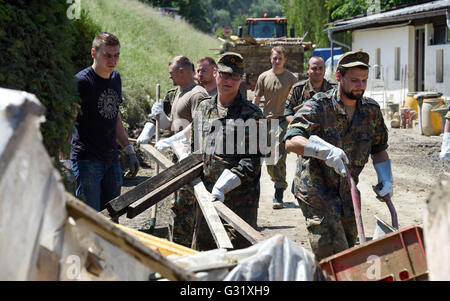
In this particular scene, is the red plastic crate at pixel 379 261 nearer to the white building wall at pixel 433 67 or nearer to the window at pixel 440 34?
the white building wall at pixel 433 67

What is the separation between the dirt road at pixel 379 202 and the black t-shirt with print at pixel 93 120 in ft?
6.09

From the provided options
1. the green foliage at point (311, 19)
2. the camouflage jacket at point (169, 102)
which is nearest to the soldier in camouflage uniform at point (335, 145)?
the camouflage jacket at point (169, 102)

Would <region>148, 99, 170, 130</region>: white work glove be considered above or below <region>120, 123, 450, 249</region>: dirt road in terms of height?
above

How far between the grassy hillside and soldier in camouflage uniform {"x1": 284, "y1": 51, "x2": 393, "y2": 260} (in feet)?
27.7

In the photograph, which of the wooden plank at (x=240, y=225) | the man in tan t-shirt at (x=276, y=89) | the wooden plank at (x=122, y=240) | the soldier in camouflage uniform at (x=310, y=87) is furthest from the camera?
the man in tan t-shirt at (x=276, y=89)

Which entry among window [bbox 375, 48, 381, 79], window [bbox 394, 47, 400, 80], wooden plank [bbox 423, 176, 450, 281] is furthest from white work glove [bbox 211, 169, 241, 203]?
window [bbox 375, 48, 381, 79]

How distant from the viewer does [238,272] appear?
216cm

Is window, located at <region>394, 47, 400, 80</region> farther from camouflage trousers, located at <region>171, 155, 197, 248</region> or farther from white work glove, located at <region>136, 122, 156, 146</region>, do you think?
camouflage trousers, located at <region>171, 155, 197, 248</region>

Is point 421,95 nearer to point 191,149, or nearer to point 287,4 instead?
point 191,149

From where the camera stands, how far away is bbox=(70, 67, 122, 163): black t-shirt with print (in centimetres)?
520

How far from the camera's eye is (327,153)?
162 inches

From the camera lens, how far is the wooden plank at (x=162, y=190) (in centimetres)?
431

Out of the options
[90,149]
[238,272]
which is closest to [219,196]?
[90,149]

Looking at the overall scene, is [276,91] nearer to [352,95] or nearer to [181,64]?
[181,64]
